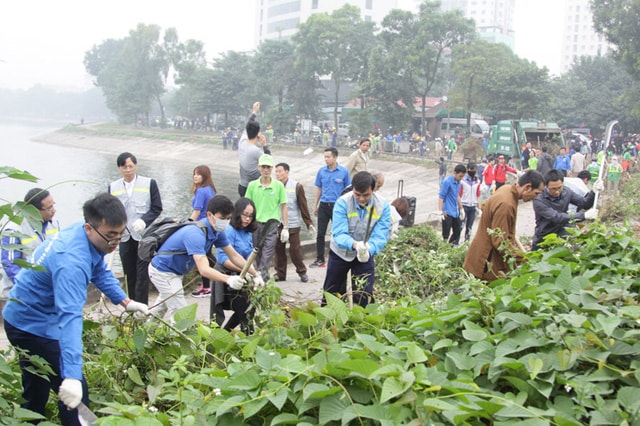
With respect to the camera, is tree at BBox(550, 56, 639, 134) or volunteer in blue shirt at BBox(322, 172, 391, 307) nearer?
volunteer in blue shirt at BBox(322, 172, 391, 307)

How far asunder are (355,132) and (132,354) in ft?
131

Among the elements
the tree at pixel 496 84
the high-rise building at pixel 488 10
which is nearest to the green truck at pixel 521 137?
the tree at pixel 496 84

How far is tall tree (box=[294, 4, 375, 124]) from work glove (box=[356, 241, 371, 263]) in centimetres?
3930

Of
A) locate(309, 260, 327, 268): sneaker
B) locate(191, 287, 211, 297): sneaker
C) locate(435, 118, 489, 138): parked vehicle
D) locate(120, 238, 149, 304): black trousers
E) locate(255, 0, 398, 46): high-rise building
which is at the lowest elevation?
locate(191, 287, 211, 297): sneaker

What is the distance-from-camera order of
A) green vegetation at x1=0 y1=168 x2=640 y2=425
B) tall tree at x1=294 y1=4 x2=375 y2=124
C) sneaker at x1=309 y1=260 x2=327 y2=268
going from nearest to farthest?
1. green vegetation at x1=0 y1=168 x2=640 y2=425
2. sneaker at x1=309 y1=260 x2=327 y2=268
3. tall tree at x1=294 y1=4 x2=375 y2=124

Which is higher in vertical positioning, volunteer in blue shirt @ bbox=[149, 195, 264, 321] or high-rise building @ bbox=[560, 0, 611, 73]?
high-rise building @ bbox=[560, 0, 611, 73]

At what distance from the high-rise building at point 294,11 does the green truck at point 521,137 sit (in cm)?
5500

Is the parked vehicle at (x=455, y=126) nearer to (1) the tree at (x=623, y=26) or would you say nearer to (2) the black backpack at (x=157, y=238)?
(1) the tree at (x=623, y=26)

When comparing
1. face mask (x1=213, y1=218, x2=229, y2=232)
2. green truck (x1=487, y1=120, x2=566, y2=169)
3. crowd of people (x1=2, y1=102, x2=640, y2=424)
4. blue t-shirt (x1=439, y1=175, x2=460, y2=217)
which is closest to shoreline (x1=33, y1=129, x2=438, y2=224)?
green truck (x1=487, y1=120, x2=566, y2=169)

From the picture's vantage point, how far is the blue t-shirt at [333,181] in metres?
8.09

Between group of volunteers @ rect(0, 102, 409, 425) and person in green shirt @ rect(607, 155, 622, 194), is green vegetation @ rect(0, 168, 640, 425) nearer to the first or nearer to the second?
group of volunteers @ rect(0, 102, 409, 425)

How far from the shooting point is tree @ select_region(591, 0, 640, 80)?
2684 centimetres

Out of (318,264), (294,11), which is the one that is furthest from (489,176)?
(294,11)

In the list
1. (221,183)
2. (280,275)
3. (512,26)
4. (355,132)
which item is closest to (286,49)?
(355,132)
